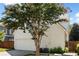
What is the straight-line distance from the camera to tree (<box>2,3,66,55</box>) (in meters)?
11.2

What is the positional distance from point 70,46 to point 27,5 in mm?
2831

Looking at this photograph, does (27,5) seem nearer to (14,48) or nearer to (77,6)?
(77,6)

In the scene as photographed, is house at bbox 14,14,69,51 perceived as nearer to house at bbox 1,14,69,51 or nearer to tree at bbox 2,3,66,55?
house at bbox 1,14,69,51

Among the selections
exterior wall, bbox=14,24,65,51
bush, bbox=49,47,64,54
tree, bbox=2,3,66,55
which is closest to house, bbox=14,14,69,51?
exterior wall, bbox=14,24,65,51

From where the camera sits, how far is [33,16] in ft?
37.2

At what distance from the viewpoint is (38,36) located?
40.1ft

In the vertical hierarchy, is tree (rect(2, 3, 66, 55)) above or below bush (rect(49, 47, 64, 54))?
above

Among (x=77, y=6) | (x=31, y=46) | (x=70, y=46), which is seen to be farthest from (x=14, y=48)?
(x=77, y=6)

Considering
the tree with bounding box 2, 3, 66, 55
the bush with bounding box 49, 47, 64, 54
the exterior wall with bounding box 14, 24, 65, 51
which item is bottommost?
the bush with bounding box 49, 47, 64, 54

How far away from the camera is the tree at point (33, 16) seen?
11172mm

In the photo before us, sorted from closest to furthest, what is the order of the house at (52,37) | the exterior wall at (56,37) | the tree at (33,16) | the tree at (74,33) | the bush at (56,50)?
the tree at (33,16)
the bush at (56,50)
the house at (52,37)
the exterior wall at (56,37)
the tree at (74,33)

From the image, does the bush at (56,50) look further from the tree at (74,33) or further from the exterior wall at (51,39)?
the tree at (74,33)

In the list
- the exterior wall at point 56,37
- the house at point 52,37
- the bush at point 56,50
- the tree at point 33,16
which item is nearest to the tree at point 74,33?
the house at point 52,37

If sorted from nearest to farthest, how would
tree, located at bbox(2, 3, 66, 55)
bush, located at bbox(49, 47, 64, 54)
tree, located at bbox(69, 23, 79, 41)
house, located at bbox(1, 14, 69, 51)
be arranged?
1. tree, located at bbox(2, 3, 66, 55)
2. bush, located at bbox(49, 47, 64, 54)
3. house, located at bbox(1, 14, 69, 51)
4. tree, located at bbox(69, 23, 79, 41)
